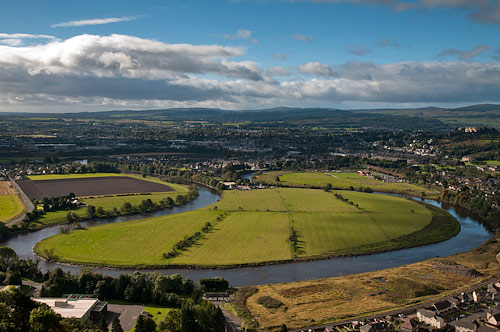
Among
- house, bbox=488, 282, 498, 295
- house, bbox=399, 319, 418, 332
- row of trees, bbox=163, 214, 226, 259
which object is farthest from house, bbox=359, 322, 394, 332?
row of trees, bbox=163, 214, 226, 259

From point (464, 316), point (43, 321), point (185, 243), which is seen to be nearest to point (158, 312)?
point (43, 321)

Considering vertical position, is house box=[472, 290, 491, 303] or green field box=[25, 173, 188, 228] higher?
house box=[472, 290, 491, 303]

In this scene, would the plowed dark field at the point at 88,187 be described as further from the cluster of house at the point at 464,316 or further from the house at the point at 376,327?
the cluster of house at the point at 464,316

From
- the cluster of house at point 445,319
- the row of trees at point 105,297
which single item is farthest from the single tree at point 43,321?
the cluster of house at point 445,319

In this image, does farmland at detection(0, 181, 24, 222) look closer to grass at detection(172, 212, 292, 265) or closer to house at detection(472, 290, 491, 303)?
grass at detection(172, 212, 292, 265)

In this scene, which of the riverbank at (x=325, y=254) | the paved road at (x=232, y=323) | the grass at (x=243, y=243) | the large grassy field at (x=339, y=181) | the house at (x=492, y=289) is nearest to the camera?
the paved road at (x=232, y=323)

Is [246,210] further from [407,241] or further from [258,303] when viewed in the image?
[258,303]

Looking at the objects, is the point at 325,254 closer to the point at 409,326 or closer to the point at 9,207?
the point at 409,326
